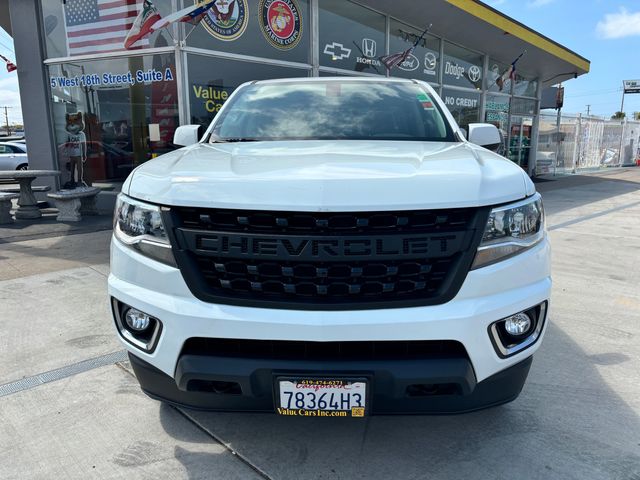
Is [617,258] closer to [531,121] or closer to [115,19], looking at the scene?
[115,19]

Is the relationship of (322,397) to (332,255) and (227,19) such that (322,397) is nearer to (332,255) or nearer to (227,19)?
(332,255)

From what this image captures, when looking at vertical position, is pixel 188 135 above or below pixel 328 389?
above

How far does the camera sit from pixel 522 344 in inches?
→ 79.0

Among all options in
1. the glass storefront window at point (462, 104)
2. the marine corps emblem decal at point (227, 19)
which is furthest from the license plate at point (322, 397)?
the glass storefront window at point (462, 104)

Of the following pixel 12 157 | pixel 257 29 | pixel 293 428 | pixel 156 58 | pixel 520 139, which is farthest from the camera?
pixel 520 139

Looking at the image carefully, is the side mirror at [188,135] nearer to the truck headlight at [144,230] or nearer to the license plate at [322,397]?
the truck headlight at [144,230]

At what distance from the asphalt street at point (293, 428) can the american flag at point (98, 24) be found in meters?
6.66

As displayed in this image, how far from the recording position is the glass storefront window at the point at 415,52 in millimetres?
12594

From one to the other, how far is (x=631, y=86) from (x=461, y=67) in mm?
43938

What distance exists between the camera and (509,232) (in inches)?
77.3

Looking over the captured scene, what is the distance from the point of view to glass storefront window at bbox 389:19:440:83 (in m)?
12.6

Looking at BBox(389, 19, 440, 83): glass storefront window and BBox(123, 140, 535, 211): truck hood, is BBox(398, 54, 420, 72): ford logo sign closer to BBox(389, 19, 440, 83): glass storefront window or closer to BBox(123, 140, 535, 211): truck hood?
BBox(389, 19, 440, 83): glass storefront window

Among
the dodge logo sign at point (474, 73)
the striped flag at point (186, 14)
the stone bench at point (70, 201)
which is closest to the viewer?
the striped flag at point (186, 14)

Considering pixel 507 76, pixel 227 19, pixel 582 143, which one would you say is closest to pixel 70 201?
pixel 227 19
